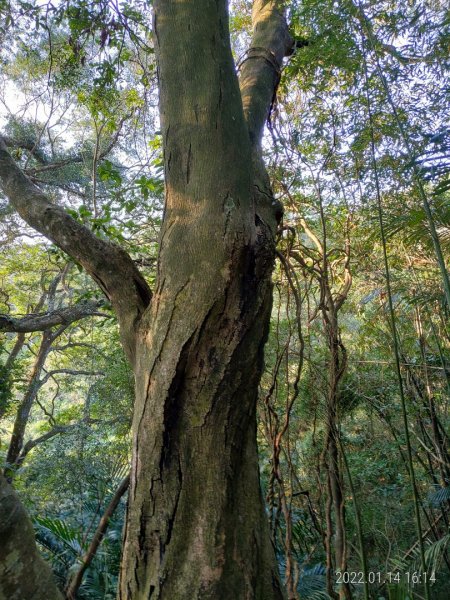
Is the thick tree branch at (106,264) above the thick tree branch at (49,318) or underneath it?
underneath

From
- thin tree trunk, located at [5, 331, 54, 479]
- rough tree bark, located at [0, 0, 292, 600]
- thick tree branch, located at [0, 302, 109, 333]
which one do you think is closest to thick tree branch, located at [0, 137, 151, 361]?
rough tree bark, located at [0, 0, 292, 600]

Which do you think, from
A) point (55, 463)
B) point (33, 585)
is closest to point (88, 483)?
point (55, 463)

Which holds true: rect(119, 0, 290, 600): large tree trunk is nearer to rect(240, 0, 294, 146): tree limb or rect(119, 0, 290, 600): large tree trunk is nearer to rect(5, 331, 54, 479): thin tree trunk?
rect(240, 0, 294, 146): tree limb

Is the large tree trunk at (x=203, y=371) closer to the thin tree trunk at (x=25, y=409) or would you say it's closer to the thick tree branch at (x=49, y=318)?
the thick tree branch at (x=49, y=318)

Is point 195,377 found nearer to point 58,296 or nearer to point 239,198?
point 239,198

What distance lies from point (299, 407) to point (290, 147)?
10.2ft

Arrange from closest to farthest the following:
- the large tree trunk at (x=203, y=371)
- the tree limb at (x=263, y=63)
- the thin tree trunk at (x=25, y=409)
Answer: the large tree trunk at (x=203, y=371) < the tree limb at (x=263, y=63) < the thin tree trunk at (x=25, y=409)

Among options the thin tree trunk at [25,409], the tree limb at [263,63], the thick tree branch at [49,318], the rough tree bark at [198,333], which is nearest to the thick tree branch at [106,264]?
the rough tree bark at [198,333]

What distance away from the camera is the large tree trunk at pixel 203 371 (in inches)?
42.6

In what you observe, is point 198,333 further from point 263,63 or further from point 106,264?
point 263,63

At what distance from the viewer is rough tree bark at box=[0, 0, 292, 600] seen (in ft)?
3.57

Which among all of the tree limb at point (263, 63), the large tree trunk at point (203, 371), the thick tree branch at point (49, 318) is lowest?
the large tree trunk at point (203, 371)

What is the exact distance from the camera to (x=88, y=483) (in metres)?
4.47

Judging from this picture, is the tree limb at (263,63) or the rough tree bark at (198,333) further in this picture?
the tree limb at (263,63)
